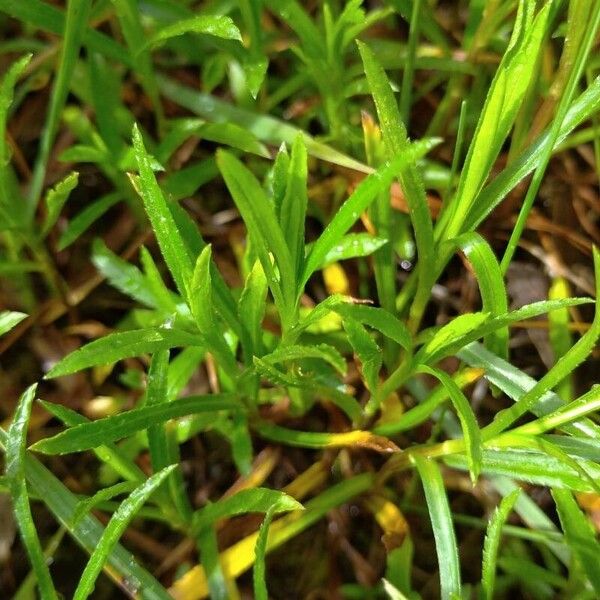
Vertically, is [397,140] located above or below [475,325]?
above

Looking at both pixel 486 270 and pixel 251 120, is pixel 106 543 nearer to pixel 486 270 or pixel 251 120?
pixel 486 270

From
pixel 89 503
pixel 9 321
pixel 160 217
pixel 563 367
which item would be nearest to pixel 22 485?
pixel 89 503

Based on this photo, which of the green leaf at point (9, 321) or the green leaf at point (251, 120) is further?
the green leaf at point (251, 120)

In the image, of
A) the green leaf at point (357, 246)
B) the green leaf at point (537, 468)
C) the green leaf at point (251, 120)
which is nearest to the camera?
the green leaf at point (537, 468)

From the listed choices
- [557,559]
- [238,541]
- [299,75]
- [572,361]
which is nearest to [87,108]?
[299,75]

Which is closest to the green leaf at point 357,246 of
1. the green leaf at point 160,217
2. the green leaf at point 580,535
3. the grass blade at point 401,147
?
the grass blade at point 401,147

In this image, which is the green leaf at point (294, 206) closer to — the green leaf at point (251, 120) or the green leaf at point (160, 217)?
the green leaf at point (160, 217)
